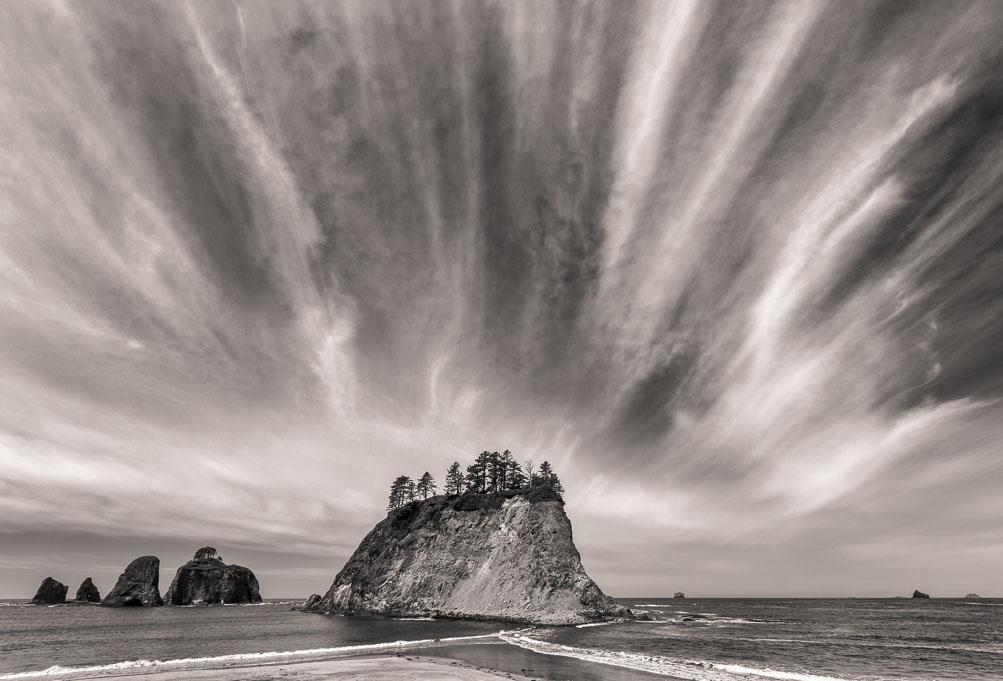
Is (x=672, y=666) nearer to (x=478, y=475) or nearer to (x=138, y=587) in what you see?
(x=478, y=475)

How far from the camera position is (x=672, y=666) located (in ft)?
131

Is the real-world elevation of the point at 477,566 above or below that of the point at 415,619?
above

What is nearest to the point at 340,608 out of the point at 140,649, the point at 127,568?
the point at 140,649

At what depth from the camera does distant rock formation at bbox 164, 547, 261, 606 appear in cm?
17675

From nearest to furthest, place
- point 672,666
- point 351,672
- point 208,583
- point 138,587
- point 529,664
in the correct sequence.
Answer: point 351,672 < point 529,664 < point 672,666 < point 138,587 < point 208,583

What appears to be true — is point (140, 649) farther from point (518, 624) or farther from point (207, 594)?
point (207, 594)

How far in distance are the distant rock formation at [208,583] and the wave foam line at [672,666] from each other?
181 metres

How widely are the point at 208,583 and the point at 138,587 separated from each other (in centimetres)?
2174

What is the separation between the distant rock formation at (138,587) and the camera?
170 meters

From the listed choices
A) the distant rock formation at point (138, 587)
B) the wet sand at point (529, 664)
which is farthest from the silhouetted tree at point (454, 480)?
the distant rock formation at point (138, 587)

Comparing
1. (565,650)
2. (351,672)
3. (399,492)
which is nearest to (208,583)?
(399,492)

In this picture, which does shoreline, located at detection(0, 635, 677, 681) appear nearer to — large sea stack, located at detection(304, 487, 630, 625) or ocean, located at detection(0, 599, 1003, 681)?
ocean, located at detection(0, 599, 1003, 681)

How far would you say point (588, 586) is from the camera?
86812 mm

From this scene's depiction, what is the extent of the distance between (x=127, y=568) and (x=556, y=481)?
173587 mm
